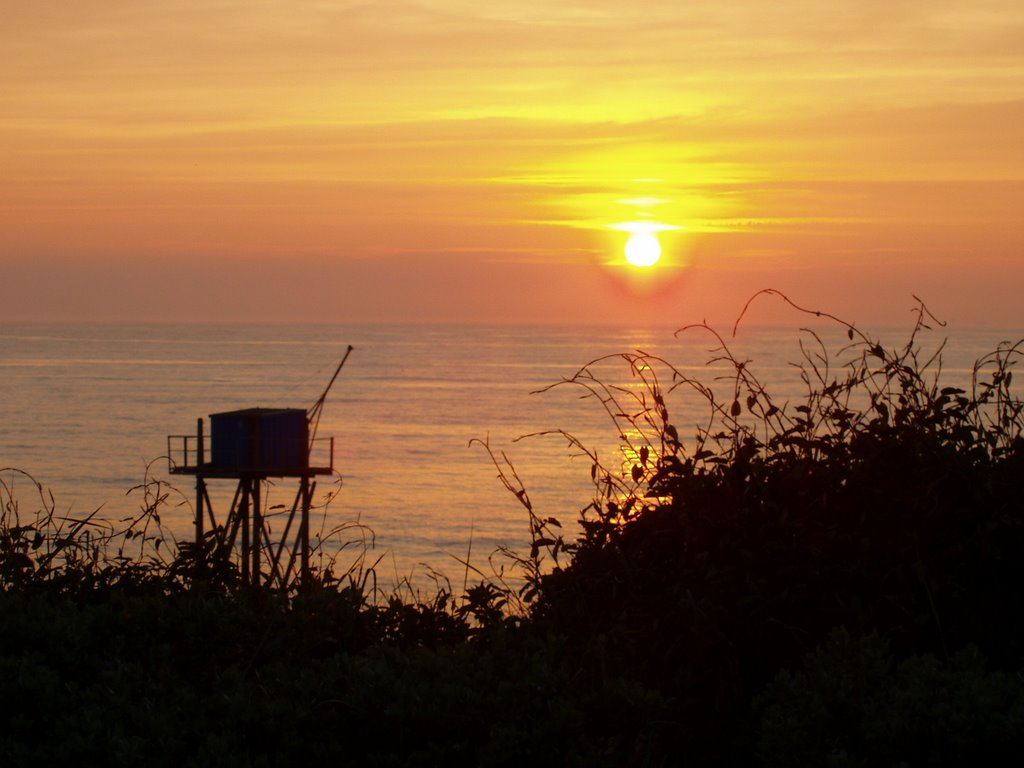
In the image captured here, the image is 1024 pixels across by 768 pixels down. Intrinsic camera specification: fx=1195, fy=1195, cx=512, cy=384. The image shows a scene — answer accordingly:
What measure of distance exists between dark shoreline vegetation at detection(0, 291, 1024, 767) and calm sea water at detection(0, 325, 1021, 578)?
35.8 inches

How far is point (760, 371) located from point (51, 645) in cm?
14913

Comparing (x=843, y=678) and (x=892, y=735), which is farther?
(x=843, y=678)

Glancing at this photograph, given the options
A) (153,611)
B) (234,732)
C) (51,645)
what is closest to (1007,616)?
(234,732)

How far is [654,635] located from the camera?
5.00 m

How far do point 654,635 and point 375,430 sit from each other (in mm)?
88053

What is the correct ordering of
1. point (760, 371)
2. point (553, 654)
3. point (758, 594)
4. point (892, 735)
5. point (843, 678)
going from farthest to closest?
point (760, 371) < point (758, 594) < point (553, 654) < point (843, 678) < point (892, 735)

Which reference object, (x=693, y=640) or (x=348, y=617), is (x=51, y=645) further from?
(x=693, y=640)

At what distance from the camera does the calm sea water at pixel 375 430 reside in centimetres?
5034

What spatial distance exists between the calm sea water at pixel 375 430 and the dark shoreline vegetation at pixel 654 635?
2.98 feet

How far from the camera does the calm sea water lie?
5034 cm

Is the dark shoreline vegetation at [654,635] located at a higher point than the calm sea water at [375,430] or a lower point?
higher

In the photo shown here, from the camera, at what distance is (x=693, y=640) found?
194 inches

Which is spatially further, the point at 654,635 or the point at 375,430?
the point at 375,430

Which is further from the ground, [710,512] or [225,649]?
[710,512]
